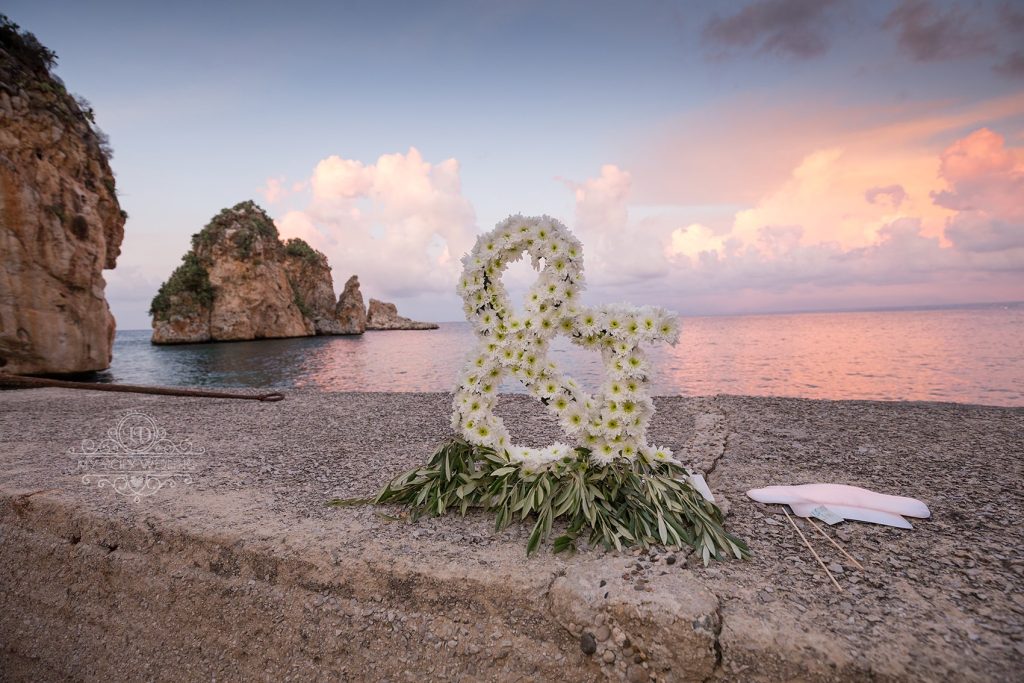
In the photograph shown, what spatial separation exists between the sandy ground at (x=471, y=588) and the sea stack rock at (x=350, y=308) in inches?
3487

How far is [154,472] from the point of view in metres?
5.28

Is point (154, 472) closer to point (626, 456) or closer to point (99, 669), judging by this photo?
point (99, 669)

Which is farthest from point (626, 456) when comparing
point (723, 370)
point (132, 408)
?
point (723, 370)

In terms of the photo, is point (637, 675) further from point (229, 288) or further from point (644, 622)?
point (229, 288)

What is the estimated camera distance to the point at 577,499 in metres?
3.52

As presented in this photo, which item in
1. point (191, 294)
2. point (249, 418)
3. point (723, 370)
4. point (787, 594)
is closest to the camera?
point (787, 594)

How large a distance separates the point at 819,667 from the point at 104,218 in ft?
89.9

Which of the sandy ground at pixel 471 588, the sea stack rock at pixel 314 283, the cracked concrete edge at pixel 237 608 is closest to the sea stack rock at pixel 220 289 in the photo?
the sea stack rock at pixel 314 283

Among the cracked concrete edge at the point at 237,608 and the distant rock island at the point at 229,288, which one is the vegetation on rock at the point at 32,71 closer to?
the cracked concrete edge at the point at 237,608

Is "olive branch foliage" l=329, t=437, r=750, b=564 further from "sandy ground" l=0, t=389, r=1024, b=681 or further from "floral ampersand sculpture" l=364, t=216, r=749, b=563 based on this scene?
"sandy ground" l=0, t=389, r=1024, b=681

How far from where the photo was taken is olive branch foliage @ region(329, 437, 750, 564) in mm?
3266

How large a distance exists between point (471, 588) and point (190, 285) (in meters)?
73.2

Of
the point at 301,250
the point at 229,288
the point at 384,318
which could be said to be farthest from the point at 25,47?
the point at 384,318

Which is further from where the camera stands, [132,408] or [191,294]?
[191,294]
